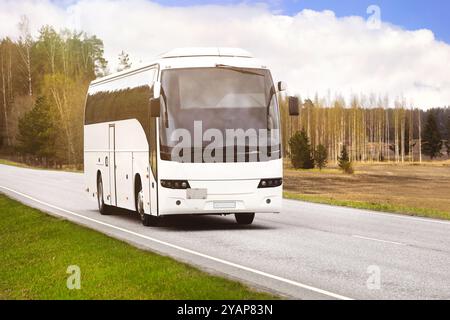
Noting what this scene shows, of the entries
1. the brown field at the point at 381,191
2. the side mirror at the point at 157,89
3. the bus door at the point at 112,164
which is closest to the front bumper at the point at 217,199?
the side mirror at the point at 157,89

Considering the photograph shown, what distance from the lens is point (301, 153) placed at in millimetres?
76875

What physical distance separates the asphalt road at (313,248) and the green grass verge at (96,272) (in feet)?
1.87

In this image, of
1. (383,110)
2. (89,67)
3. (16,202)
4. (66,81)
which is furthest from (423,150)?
(16,202)

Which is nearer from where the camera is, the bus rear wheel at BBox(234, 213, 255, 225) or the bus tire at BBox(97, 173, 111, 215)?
the bus rear wheel at BBox(234, 213, 255, 225)

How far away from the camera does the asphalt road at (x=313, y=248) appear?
10172mm

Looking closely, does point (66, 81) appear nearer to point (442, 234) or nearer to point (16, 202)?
point (16, 202)

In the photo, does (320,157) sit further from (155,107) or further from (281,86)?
(155,107)

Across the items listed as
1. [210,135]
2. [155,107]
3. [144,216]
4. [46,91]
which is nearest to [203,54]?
[155,107]

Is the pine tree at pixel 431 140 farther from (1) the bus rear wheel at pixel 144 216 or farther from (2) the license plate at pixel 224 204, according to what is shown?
→ (2) the license plate at pixel 224 204

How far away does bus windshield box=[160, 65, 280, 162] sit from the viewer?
16.8 metres

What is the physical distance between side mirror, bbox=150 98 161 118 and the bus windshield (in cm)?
9

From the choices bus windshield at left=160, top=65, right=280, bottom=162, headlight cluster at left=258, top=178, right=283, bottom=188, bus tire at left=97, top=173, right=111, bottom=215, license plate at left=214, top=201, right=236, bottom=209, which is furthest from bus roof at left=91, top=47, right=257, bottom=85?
bus tire at left=97, top=173, right=111, bottom=215

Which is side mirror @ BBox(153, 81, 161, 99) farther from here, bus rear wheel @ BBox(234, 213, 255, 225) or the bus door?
the bus door

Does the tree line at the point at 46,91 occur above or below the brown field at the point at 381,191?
above
